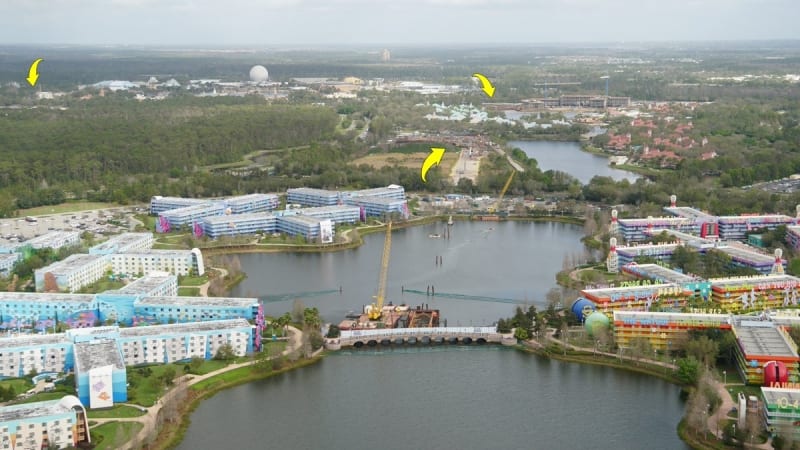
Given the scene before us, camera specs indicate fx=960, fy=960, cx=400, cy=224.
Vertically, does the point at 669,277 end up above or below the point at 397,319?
above

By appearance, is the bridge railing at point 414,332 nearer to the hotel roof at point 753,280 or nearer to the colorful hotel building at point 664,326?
the colorful hotel building at point 664,326

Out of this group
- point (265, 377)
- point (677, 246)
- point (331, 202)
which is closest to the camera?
point (265, 377)

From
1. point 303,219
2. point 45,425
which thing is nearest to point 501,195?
point 303,219

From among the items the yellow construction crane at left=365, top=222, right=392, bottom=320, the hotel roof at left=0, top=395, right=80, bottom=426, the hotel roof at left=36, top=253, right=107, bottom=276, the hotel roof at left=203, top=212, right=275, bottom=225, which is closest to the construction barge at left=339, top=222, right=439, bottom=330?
the yellow construction crane at left=365, top=222, right=392, bottom=320

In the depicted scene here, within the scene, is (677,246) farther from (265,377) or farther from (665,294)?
(265,377)

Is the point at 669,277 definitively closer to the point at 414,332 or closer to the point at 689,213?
the point at 414,332

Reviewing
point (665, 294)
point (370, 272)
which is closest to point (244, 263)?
point (370, 272)
